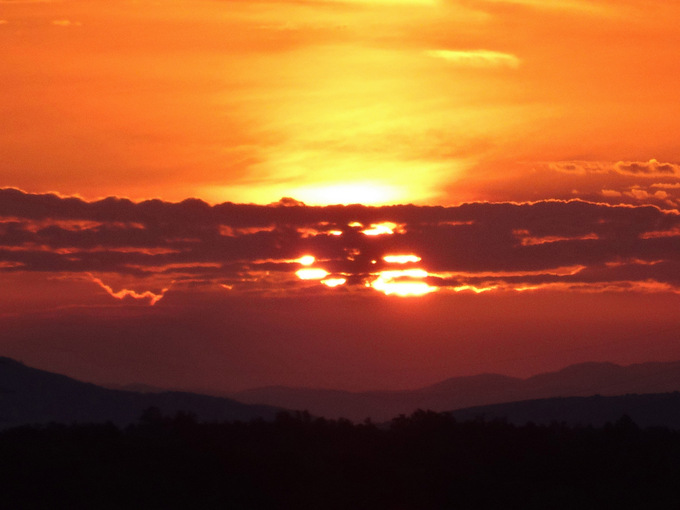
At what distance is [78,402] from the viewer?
166 meters

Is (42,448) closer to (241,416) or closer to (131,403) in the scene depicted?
(241,416)

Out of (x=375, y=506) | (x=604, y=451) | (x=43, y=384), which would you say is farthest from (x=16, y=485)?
(x=43, y=384)

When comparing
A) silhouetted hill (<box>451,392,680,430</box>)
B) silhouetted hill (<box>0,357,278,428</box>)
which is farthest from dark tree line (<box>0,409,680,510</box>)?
silhouetted hill (<box>0,357,278,428</box>)

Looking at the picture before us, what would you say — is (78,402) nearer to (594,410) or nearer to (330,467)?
(594,410)

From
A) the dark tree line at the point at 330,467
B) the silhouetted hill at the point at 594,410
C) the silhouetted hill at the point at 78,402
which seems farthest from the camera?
the silhouetted hill at the point at 78,402

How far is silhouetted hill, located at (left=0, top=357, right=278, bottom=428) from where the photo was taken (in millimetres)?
148250

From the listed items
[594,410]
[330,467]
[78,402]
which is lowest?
[594,410]

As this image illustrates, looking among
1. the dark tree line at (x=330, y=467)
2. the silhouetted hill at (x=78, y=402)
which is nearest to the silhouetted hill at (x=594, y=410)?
the silhouetted hill at (x=78, y=402)

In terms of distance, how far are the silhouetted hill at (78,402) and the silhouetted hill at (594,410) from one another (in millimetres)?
31883

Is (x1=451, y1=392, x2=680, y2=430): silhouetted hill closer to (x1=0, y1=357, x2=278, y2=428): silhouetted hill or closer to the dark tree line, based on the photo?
(x1=0, y1=357, x2=278, y2=428): silhouetted hill

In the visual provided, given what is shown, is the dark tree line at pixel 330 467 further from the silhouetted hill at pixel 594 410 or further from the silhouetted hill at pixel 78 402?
the silhouetted hill at pixel 78 402

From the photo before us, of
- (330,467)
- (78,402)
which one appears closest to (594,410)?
(78,402)

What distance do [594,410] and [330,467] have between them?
107 metres

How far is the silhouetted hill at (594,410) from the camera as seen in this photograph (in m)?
145
